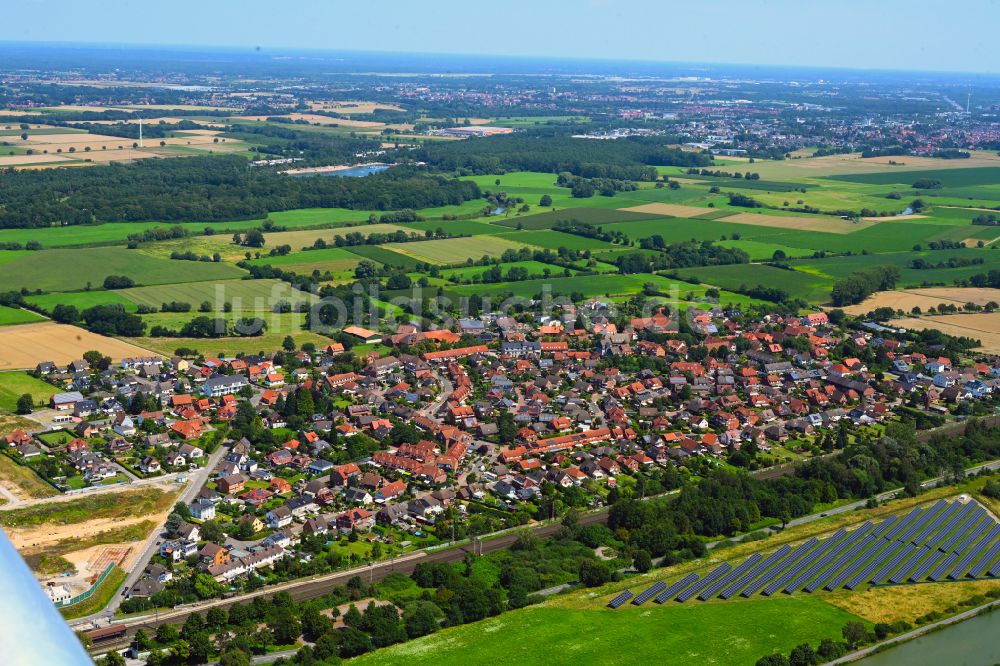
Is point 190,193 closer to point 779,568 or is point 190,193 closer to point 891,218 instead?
point 891,218

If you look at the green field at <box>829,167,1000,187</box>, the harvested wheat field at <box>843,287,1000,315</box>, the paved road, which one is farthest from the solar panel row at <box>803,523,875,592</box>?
the green field at <box>829,167,1000,187</box>

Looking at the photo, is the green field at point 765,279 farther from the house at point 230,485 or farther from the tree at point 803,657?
the tree at point 803,657

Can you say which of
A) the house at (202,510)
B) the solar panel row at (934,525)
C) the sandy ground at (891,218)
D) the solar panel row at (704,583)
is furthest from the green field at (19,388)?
the sandy ground at (891,218)

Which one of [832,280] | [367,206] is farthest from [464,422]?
[367,206]

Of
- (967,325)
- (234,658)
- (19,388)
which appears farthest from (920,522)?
(19,388)

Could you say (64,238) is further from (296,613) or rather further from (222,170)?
(296,613)

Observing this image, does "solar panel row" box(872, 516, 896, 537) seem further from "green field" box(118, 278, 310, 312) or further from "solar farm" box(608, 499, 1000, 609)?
"green field" box(118, 278, 310, 312)
